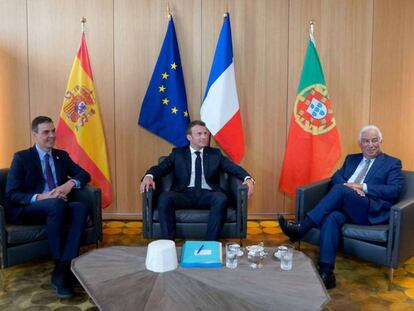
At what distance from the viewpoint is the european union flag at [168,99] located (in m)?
4.39

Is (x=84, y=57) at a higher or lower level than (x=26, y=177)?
higher

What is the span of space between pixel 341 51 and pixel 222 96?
141cm

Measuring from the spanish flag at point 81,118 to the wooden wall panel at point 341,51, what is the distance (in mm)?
2107

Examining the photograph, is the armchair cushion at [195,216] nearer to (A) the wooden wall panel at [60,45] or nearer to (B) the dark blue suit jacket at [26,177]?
(B) the dark blue suit jacket at [26,177]

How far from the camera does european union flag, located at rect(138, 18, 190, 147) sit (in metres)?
4.39

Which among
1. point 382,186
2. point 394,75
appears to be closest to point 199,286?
point 382,186

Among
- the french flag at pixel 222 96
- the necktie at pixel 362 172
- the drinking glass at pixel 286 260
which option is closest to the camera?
the drinking glass at pixel 286 260

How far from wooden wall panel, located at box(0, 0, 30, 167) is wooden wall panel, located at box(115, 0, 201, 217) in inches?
37.8

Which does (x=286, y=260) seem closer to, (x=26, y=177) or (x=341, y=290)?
(x=341, y=290)

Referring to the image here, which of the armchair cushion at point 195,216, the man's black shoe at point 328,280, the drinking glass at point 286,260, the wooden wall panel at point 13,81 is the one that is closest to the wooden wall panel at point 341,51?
the armchair cushion at point 195,216

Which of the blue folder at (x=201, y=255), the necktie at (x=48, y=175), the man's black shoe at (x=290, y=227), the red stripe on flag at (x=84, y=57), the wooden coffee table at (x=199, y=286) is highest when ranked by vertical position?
the red stripe on flag at (x=84, y=57)

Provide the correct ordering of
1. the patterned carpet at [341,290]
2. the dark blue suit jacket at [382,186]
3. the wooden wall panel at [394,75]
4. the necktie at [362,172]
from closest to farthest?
the patterned carpet at [341,290] → the dark blue suit jacket at [382,186] → the necktie at [362,172] → the wooden wall panel at [394,75]

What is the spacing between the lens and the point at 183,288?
2.02m

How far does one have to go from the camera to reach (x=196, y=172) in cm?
375
